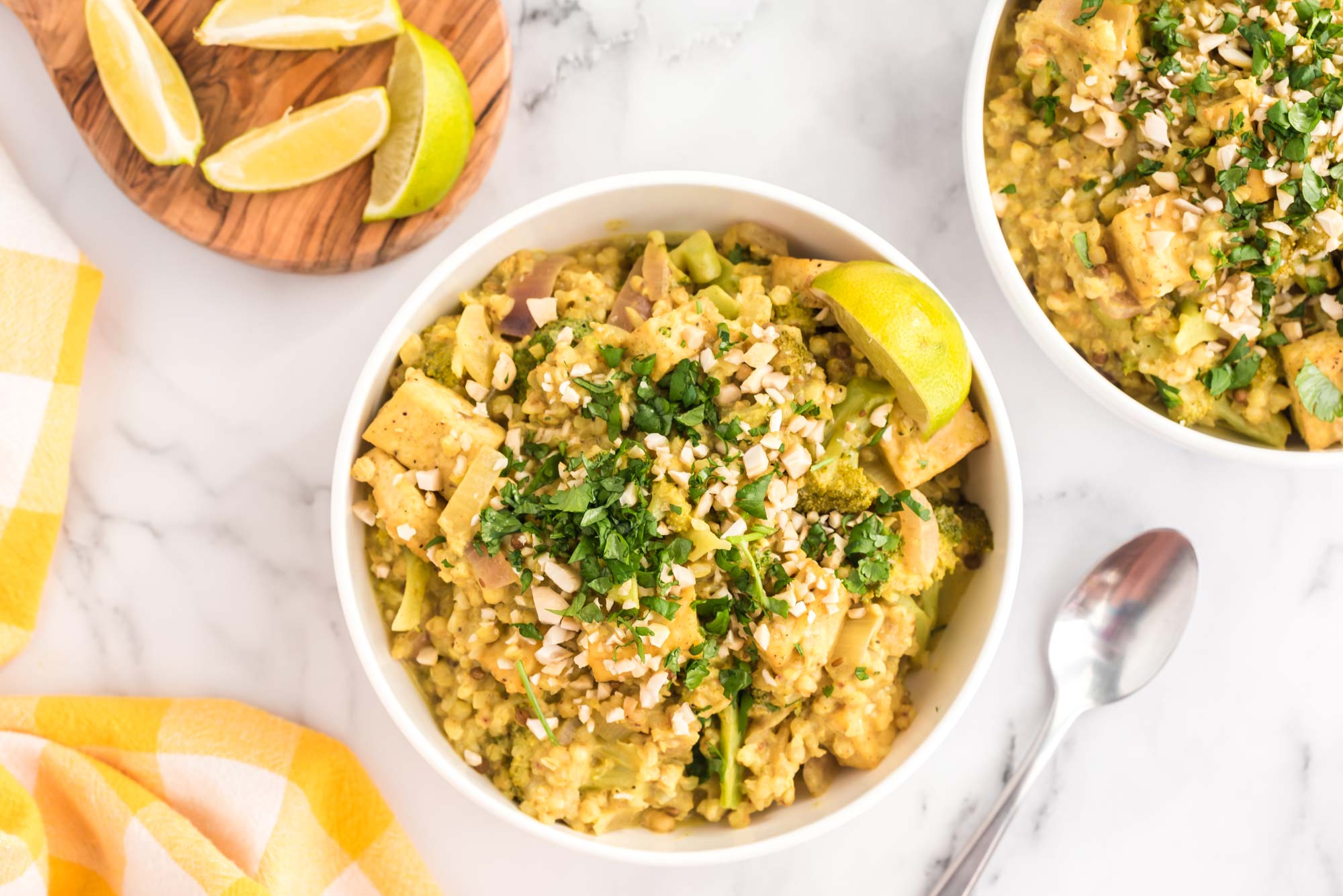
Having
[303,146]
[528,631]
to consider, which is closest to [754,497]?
[528,631]

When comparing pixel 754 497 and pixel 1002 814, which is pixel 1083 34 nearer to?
pixel 754 497

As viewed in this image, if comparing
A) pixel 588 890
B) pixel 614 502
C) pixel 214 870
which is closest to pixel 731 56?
pixel 614 502

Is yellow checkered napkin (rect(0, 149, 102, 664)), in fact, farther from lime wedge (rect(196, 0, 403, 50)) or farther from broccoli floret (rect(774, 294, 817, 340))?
broccoli floret (rect(774, 294, 817, 340))

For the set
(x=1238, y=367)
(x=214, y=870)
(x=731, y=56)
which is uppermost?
(x=731, y=56)

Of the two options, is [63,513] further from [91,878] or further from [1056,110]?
[1056,110]

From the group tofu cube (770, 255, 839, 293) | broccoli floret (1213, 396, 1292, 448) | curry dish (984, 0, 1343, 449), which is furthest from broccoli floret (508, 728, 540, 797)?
broccoli floret (1213, 396, 1292, 448)

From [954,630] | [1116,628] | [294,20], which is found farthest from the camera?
[1116,628]
